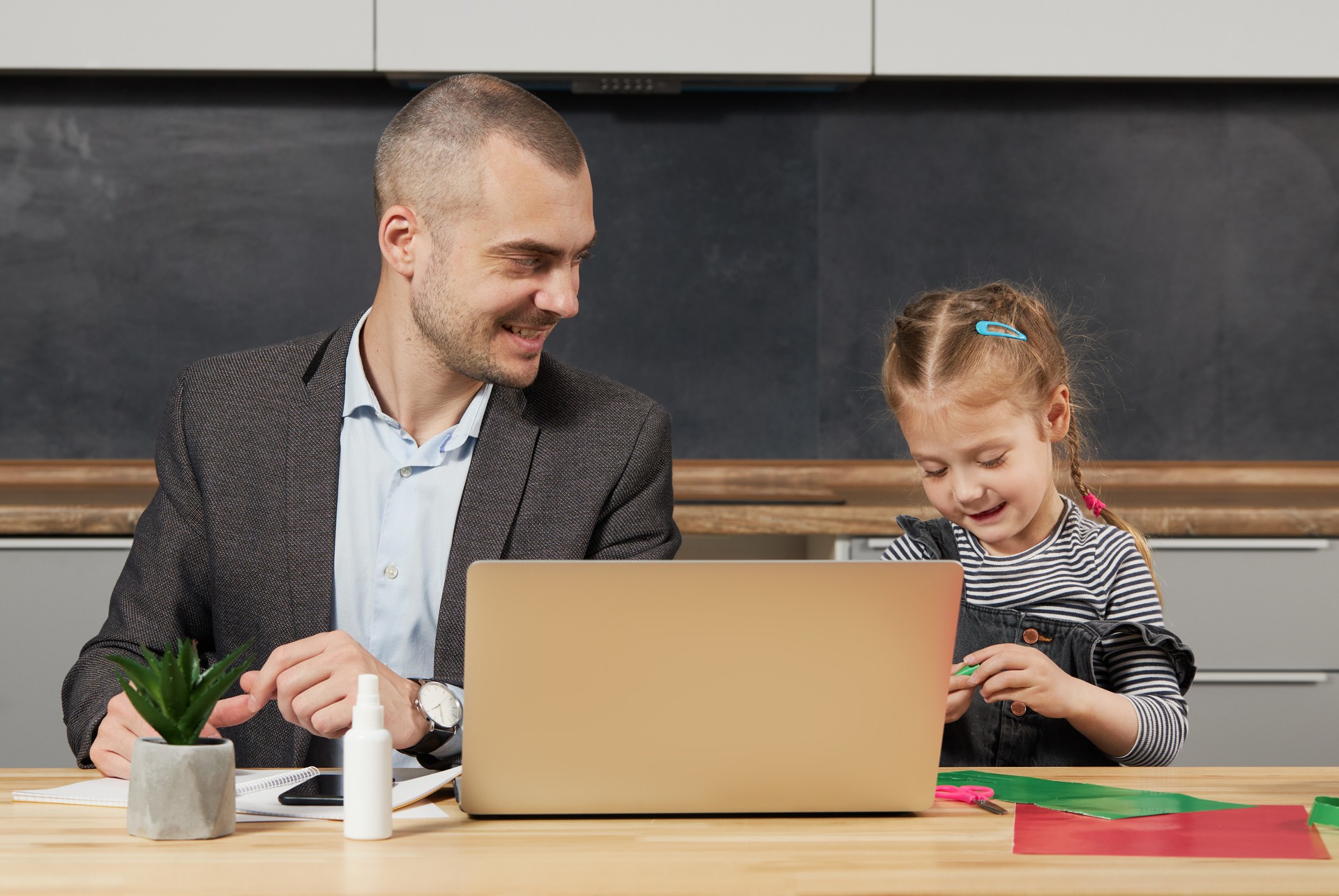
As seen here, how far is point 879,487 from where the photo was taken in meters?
2.67

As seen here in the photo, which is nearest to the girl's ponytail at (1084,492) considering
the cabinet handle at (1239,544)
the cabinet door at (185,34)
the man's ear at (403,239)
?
the cabinet handle at (1239,544)

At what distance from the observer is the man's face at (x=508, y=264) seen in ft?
4.55

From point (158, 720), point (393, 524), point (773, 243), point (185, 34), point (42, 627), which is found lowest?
point (42, 627)

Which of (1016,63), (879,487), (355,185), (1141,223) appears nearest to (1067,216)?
(1141,223)

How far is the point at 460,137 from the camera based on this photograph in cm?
142

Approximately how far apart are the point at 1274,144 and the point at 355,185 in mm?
1963

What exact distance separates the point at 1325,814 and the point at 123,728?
3.06ft

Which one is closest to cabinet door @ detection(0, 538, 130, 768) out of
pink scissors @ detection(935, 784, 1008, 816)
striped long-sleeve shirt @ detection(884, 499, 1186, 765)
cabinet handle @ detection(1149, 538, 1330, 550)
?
striped long-sleeve shirt @ detection(884, 499, 1186, 765)

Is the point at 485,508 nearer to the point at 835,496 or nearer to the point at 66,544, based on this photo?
the point at 66,544

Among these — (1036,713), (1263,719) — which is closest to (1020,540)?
(1036,713)

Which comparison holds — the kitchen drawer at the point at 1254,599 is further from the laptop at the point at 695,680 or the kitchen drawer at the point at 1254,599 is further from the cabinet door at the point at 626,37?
the laptop at the point at 695,680

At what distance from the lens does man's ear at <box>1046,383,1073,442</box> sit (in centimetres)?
146

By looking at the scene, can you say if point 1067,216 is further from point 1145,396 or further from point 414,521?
point 414,521

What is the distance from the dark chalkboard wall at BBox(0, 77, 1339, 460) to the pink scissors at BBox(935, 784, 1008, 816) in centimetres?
180
